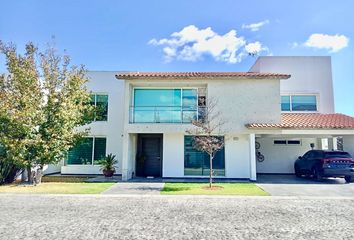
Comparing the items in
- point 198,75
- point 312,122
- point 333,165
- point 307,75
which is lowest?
point 333,165

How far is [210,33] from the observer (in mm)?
18781

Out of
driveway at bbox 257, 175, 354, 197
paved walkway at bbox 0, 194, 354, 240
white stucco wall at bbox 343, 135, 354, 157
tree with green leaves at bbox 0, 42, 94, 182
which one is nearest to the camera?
paved walkway at bbox 0, 194, 354, 240

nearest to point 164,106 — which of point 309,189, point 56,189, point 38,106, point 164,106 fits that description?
point 164,106

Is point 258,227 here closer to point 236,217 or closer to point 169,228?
point 236,217

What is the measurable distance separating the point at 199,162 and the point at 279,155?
698cm

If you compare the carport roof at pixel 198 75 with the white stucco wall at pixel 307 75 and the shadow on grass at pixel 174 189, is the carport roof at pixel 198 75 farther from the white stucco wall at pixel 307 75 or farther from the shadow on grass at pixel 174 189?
the shadow on grass at pixel 174 189

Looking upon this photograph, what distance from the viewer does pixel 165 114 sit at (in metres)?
16.7

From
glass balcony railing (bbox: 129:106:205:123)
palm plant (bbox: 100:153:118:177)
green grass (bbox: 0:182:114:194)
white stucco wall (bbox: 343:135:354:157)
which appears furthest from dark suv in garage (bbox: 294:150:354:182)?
palm plant (bbox: 100:153:118:177)

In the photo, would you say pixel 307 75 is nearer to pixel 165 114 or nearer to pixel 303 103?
pixel 303 103

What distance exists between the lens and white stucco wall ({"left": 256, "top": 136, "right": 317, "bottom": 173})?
65.6 ft

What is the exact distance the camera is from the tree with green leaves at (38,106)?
1345 centimetres

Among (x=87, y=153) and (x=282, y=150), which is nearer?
(x=87, y=153)

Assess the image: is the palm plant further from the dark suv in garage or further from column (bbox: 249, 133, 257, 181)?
the dark suv in garage

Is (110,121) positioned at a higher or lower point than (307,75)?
lower
